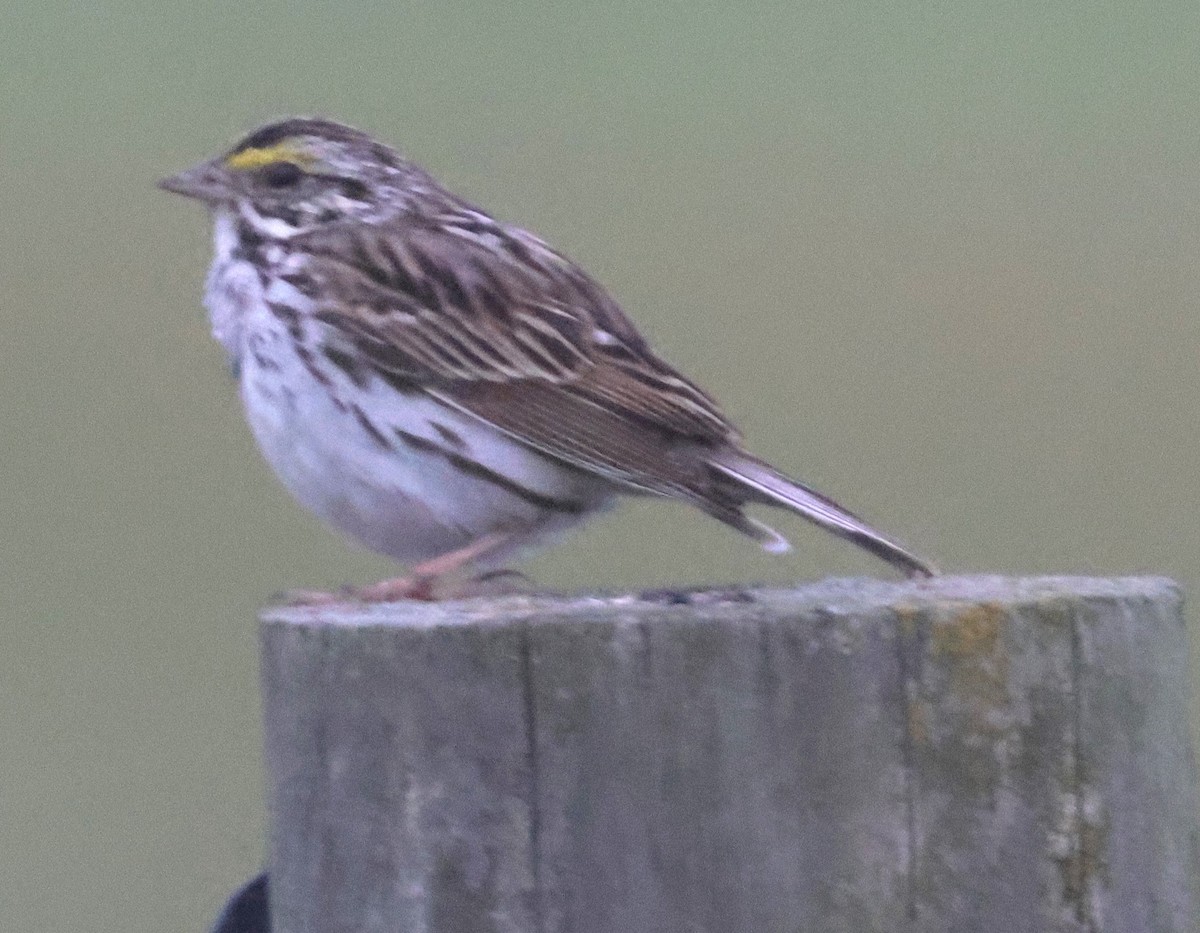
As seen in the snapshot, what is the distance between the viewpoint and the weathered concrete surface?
2311 mm

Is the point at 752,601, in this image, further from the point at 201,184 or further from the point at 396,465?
the point at 201,184

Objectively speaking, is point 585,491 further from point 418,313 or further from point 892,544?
point 892,544

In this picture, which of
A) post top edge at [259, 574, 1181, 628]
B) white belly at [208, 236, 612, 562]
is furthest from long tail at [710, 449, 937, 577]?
post top edge at [259, 574, 1181, 628]

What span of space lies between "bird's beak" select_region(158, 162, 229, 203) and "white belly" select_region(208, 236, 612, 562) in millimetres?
547

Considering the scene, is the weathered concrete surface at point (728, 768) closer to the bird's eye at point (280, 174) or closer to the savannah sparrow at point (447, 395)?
the savannah sparrow at point (447, 395)

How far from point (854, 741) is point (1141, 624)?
0.44 meters

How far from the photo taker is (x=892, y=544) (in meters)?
3.25

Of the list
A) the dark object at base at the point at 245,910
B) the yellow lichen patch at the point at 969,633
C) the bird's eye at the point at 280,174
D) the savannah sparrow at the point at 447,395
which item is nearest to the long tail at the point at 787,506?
the savannah sparrow at the point at 447,395

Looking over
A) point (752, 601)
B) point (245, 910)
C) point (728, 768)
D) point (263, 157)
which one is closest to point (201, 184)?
point (263, 157)

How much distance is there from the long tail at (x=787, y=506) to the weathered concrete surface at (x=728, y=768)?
0.77m

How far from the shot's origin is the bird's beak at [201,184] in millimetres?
4516

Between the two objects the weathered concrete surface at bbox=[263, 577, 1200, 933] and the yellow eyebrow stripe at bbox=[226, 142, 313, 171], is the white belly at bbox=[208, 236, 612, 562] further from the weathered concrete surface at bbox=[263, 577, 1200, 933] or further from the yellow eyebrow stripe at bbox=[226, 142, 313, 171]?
the weathered concrete surface at bbox=[263, 577, 1200, 933]

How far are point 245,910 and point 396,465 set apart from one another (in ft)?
3.93

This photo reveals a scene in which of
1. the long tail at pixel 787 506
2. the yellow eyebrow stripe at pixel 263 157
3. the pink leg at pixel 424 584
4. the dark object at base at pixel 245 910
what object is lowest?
the dark object at base at pixel 245 910
